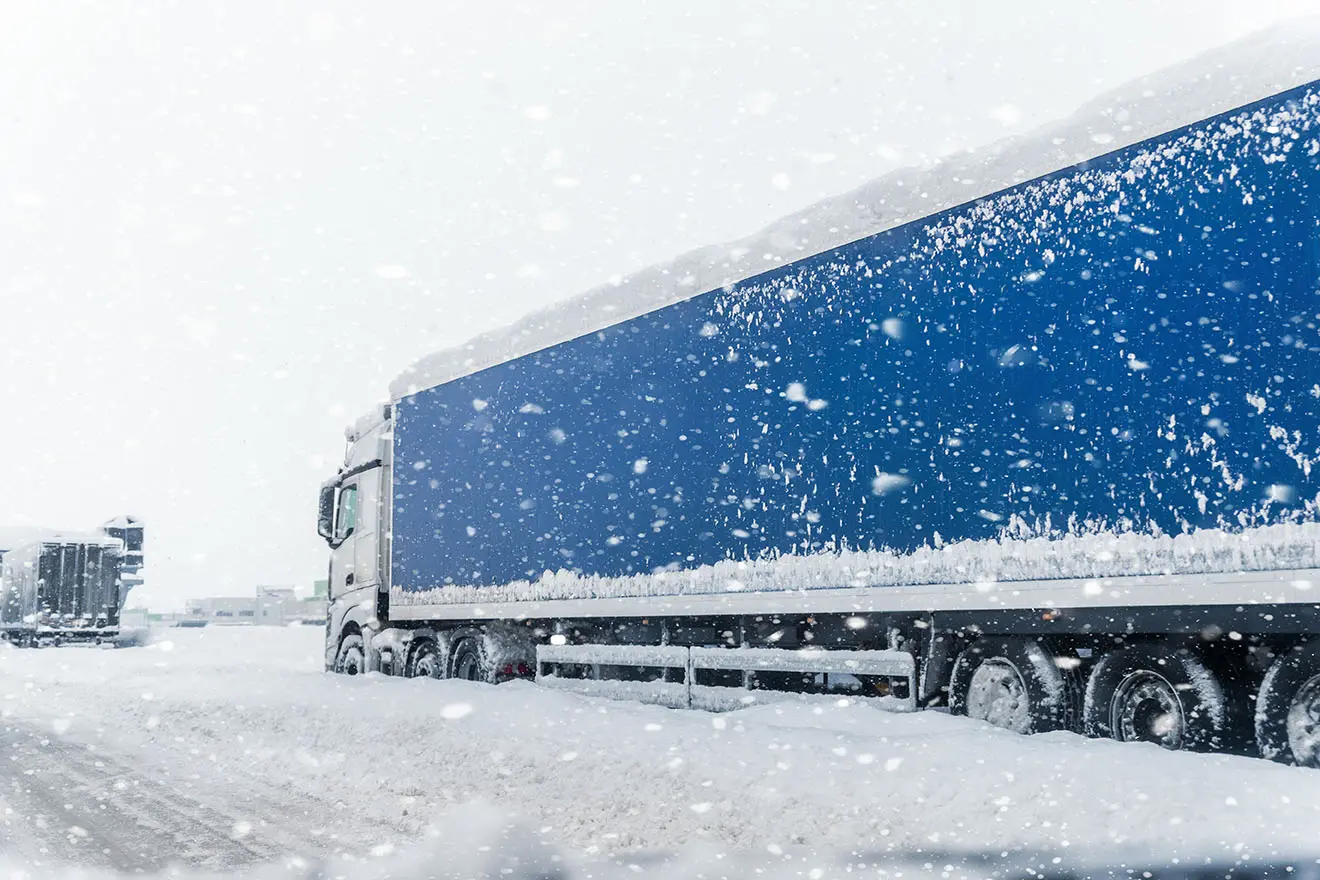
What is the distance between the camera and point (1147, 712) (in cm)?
775

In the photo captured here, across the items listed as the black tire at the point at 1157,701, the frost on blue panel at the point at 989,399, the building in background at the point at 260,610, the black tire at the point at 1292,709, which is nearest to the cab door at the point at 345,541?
the frost on blue panel at the point at 989,399

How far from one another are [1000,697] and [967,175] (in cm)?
349

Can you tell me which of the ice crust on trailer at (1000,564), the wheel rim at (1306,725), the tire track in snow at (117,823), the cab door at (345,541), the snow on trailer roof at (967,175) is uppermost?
the snow on trailer roof at (967,175)

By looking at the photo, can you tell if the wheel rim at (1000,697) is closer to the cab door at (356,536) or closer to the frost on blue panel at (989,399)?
the frost on blue panel at (989,399)

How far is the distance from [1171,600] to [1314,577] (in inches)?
31.8

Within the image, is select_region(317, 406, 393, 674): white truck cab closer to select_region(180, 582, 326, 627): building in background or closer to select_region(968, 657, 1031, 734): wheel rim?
select_region(968, 657, 1031, 734): wheel rim

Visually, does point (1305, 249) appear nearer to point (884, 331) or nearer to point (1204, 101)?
point (1204, 101)

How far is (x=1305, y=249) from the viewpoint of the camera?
648cm

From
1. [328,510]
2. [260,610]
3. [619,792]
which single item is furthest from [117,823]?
[260,610]

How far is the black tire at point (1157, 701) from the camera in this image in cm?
726

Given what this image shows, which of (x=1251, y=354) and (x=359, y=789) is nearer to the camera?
(x=1251, y=354)

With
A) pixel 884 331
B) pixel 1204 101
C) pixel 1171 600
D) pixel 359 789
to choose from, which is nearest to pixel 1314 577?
pixel 1171 600

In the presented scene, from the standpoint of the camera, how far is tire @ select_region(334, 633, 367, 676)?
1606cm

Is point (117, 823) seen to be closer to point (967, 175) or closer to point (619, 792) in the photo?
point (619, 792)
